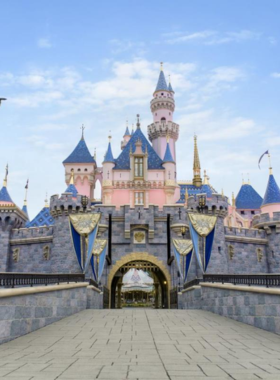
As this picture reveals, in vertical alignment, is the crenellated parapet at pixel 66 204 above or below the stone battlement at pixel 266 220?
above

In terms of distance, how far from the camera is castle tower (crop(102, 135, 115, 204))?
36469mm

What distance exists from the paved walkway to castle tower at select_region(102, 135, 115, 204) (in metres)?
26.5

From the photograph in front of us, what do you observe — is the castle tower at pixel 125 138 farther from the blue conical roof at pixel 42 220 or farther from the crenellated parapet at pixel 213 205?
the crenellated parapet at pixel 213 205

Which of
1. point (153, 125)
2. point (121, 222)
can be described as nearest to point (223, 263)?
point (121, 222)

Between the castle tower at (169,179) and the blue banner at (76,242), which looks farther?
the castle tower at (169,179)

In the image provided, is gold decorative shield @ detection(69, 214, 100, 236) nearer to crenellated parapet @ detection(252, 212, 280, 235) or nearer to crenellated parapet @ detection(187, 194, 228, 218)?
crenellated parapet @ detection(187, 194, 228, 218)

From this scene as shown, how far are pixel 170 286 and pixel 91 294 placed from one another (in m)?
9.73

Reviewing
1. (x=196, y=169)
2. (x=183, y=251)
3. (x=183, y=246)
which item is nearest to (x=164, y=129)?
(x=196, y=169)

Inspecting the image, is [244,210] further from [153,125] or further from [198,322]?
[198,322]

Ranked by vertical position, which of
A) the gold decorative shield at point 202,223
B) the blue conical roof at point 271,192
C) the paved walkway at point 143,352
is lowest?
the paved walkway at point 143,352

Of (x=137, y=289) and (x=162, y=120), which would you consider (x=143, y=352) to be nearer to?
(x=137, y=289)

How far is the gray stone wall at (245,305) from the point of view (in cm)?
845

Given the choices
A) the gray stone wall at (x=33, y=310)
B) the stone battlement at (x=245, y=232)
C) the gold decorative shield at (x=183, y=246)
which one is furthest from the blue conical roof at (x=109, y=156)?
the gray stone wall at (x=33, y=310)

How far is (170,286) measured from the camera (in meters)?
24.7
